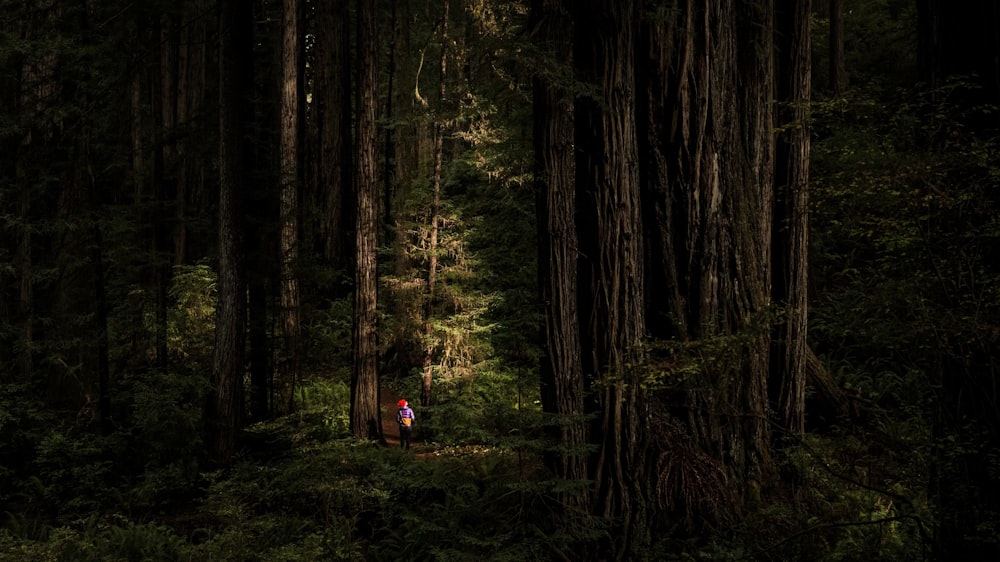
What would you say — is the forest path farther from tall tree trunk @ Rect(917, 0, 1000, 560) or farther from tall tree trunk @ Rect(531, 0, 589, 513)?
tall tree trunk @ Rect(917, 0, 1000, 560)

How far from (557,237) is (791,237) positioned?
367 centimetres

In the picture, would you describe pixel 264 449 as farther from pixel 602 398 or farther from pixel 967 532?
pixel 967 532

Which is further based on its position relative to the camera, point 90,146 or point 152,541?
point 90,146

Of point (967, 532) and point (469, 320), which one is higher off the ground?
point (469, 320)

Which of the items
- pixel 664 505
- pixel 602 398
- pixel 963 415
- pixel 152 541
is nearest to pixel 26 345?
pixel 152 541

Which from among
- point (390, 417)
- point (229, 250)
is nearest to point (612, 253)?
point (229, 250)

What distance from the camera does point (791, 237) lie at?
7.71 m

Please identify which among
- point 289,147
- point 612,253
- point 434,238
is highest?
point 289,147

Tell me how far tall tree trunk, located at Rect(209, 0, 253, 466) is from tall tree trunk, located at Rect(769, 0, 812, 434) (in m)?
7.88

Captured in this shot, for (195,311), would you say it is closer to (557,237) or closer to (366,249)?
(366,249)

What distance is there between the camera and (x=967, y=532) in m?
3.52

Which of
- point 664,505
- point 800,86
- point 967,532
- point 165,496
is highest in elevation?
point 800,86

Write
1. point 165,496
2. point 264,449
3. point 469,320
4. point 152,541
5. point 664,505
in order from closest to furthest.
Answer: point 664,505 < point 152,541 < point 165,496 < point 264,449 < point 469,320

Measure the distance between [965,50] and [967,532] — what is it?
2.99 meters
